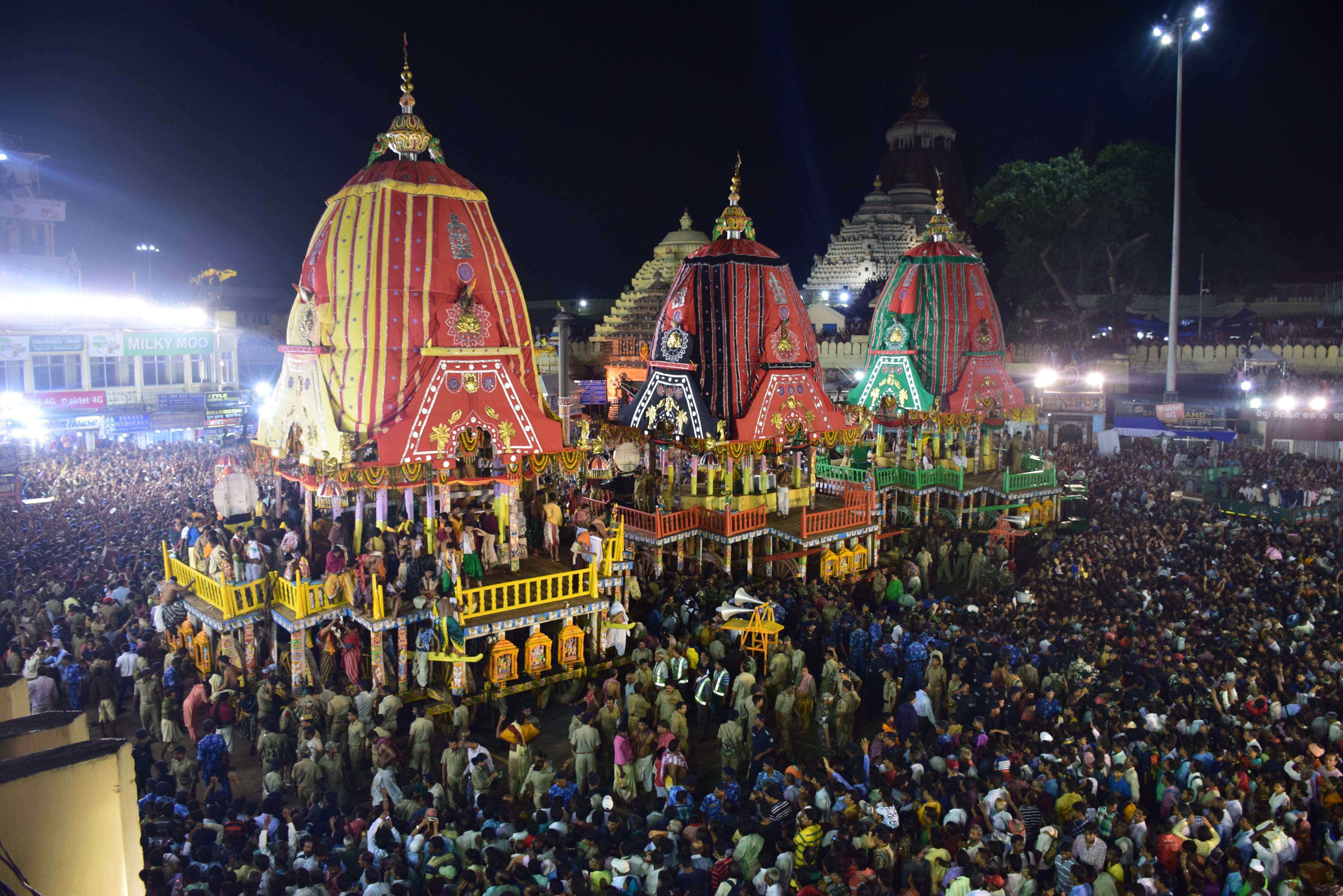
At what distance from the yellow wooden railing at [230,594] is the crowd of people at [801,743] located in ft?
1.99

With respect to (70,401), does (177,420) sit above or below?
below

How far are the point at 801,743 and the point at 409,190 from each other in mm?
10760

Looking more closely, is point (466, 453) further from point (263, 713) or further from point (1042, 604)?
point (1042, 604)

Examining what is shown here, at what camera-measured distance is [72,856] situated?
168 inches

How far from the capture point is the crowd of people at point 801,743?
8008mm

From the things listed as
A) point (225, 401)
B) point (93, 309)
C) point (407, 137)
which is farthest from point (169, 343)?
point (407, 137)

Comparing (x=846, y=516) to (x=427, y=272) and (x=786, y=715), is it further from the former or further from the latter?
(x=427, y=272)

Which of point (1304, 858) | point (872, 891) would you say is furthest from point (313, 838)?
point (1304, 858)

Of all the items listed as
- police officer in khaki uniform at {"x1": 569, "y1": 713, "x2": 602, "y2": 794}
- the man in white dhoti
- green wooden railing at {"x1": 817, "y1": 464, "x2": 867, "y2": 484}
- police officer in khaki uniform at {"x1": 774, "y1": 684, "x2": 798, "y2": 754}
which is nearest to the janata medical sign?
green wooden railing at {"x1": 817, "y1": 464, "x2": 867, "y2": 484}

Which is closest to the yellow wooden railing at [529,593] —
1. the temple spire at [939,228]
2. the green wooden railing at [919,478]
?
the green wooden railing at [919,478]

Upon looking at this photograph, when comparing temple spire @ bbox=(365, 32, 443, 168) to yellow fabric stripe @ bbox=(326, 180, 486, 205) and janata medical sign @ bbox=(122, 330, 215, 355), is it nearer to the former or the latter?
yellow fabric stripe @ bbox=(326, 180, 486, 205)

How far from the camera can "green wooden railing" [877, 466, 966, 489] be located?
24.2 m

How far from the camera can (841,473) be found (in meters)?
25.1

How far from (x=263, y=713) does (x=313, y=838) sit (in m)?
3.94
